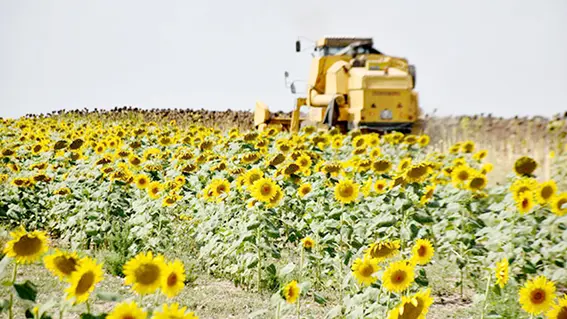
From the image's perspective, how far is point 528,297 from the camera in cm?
335

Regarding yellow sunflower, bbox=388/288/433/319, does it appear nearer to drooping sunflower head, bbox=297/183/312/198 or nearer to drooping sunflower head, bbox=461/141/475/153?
drooping sunflower head, bbox=297/183/312/198

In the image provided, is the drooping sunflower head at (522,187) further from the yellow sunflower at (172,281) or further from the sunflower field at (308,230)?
the yellow sunflower at (172,281)

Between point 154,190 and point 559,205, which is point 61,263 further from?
point 559,205

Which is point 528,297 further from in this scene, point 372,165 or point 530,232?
point 372,165

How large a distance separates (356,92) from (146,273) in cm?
1217

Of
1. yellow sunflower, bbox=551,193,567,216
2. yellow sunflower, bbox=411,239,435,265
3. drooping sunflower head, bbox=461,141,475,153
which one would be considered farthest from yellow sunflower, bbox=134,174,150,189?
drooping sunflower head, bbox=461,141,475,153

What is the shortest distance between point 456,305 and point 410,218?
35.4 inches

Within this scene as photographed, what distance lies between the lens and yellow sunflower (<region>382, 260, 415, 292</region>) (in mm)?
2994

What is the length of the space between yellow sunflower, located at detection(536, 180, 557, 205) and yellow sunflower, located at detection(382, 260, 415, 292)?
8.45 ft

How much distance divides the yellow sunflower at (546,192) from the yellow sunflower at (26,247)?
3.89 m

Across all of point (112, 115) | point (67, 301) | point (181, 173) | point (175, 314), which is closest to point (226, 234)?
point (181, 173)

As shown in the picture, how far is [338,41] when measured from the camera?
1662 centimetres

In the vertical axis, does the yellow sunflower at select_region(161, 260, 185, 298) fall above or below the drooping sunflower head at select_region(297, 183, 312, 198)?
above

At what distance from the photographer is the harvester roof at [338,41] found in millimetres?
16500
